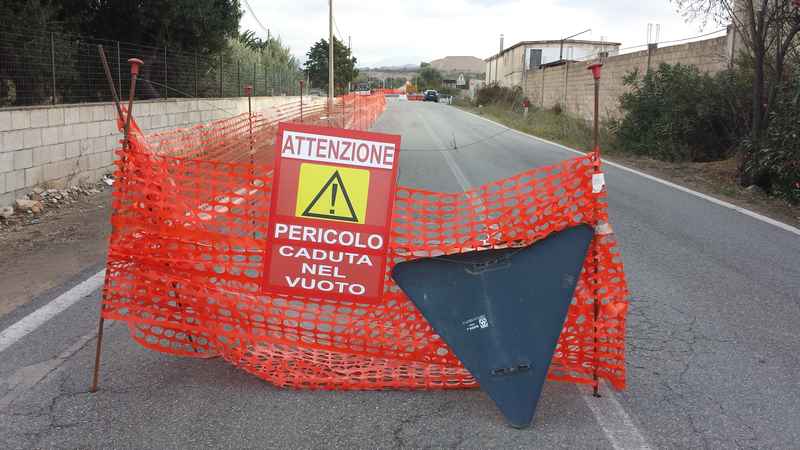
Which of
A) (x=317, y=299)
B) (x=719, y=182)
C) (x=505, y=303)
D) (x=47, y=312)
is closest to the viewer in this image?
(x=505, y=303)

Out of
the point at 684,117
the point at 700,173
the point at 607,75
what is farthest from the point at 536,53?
the point at 700,173

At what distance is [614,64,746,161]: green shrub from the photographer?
16.9 metres

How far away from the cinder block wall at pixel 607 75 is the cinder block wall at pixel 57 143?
802cm

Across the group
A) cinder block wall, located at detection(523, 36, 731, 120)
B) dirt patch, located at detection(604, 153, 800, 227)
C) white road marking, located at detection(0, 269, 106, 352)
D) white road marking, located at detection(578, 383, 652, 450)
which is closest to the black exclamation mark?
white road marking, located at detection(578, 383, 652, 450)

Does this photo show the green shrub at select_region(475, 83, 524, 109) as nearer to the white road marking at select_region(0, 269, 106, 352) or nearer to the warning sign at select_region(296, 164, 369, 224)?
the white road marking at select_region(0, 269, 106, 352)

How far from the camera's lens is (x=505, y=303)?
3.91 metres

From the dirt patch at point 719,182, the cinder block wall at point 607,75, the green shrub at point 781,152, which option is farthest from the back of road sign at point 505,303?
the green shrub at point 781,152

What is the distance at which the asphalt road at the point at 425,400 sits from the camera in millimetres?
3580

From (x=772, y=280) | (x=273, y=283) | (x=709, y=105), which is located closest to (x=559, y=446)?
(x=273, y=283)

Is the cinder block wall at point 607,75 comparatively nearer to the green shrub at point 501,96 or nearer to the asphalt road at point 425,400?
the green shrub at point 501,96

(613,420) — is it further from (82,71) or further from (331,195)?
(82,71)

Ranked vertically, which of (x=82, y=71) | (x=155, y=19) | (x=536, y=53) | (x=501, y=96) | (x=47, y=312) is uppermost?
(x=536, y=53)

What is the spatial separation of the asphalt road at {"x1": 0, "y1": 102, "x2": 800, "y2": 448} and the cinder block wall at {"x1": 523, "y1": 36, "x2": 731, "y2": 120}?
7089 millimetres

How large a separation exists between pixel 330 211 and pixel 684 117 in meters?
15.5
